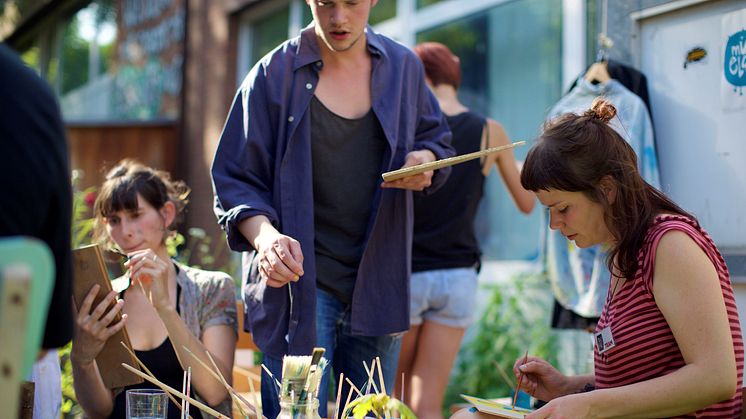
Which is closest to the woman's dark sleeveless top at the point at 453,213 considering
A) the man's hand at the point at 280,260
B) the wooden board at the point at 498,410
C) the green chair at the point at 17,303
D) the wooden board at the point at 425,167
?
the wooden board at the point at 425,167

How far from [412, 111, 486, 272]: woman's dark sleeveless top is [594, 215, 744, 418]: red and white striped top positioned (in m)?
1.79

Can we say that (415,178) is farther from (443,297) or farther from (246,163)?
(443,297)

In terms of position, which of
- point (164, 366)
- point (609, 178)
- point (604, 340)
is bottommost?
point (164, 366)

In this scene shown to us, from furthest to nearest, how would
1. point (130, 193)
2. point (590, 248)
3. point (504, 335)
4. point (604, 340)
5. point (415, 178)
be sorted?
point (504, 335) < point (590, 248) < point (130, 193) < point (415, 178) < point (604, 340)

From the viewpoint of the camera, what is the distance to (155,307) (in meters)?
2.68

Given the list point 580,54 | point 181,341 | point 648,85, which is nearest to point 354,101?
point 181,341

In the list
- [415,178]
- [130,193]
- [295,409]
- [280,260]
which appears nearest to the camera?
[295,409]

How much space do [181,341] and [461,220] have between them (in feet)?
5.05

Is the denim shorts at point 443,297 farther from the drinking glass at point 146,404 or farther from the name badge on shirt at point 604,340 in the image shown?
the drinking glass at point 146,404

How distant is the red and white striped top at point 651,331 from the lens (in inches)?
77.7

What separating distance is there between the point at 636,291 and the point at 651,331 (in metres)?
0.09

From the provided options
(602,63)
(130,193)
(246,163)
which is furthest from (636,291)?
(602,63)

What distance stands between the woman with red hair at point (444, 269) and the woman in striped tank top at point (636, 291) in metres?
1.55

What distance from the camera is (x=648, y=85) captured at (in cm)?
369
